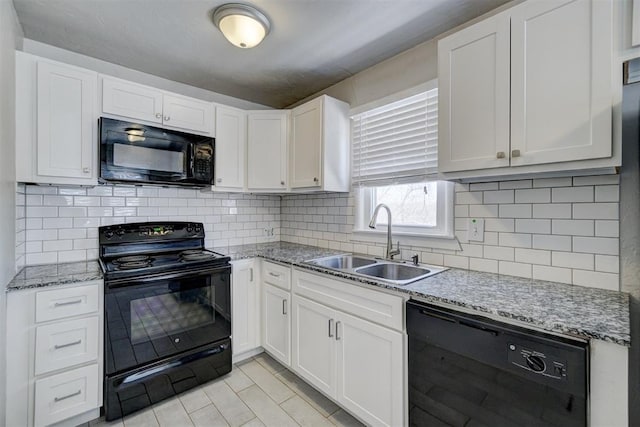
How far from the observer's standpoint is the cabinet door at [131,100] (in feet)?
6.63

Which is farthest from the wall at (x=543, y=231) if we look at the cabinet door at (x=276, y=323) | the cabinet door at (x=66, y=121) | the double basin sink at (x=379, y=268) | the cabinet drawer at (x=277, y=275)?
the cabinet door at (x=66, y=121)

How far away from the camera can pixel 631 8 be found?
109 centimetres

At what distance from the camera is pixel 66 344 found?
1.69 meters

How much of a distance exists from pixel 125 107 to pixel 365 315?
2.14m

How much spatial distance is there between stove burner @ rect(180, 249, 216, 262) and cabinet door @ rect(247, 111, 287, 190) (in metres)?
0.72

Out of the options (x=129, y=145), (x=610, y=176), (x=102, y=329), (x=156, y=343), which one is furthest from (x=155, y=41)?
(x=610, y=176)

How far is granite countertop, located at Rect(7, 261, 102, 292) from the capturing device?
161cm

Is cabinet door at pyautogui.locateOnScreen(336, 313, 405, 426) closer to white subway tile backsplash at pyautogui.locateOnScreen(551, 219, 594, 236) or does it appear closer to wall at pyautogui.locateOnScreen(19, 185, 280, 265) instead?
white subway tile backsplash at pyautogui.locateOnScreen(551, 219, 594, 236)

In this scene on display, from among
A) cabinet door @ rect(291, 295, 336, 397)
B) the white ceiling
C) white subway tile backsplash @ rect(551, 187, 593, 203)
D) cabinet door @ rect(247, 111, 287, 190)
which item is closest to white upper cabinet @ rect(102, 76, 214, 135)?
the white ceiling

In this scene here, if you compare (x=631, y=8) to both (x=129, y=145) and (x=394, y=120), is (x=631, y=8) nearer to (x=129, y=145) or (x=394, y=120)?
(x=394, y=120)

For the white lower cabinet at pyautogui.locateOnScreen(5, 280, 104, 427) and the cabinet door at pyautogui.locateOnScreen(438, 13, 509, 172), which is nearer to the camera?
the cabinet door at pyautogui.locateOnScreen(438, 13, 509, 172)

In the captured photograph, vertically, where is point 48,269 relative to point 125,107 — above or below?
below

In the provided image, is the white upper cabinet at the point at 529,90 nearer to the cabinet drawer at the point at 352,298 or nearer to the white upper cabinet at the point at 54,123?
the cabinet drawer at the point at 352,298

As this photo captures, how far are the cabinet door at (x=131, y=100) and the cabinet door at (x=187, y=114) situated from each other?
2.2 inches
